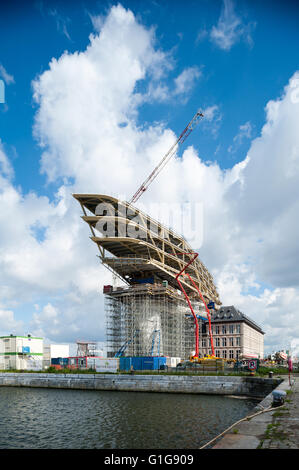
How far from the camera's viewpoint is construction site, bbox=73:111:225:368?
8306 centimetres

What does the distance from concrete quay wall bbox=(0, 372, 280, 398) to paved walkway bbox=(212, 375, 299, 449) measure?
24.1 metres

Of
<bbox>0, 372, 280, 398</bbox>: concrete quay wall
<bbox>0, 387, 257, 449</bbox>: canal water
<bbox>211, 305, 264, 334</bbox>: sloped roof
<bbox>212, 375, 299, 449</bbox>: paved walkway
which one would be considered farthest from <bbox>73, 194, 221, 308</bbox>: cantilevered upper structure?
<bbox>212, 375, 299, 449</bbox>: paved walkway

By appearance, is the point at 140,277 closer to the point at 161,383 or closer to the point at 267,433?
the point at 161,383

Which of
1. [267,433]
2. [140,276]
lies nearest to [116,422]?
[267,433]

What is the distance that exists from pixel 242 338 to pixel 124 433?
9391 cm

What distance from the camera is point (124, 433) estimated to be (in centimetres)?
2345

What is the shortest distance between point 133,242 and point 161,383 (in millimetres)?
37780

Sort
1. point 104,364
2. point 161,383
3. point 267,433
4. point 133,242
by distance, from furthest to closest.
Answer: point 133,242
point 104,364
point 161,383
point 267,433

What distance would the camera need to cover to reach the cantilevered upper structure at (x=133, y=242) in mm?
81625

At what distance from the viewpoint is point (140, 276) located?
96.5 meters

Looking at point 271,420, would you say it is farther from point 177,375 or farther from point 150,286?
point 150,286

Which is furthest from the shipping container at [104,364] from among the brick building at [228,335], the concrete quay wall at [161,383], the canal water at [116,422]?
the brick building at [228,335]

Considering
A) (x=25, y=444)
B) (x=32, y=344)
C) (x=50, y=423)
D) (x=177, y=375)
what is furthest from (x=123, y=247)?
(x=25, y=444)

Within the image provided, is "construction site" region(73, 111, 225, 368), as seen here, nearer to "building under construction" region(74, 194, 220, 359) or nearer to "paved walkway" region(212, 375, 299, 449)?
"building under construction" region(74, 194, 220, 359)
